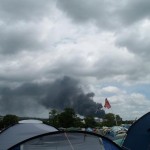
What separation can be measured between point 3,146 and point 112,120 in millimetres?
77819

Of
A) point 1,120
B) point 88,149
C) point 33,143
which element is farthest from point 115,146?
point 1,120

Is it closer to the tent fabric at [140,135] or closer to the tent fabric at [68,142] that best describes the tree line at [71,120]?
the tent fabric at [140,135]

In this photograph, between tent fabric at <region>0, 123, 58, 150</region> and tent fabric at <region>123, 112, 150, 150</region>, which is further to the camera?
tent fabric at <region>0, 123, 58, 150</region>

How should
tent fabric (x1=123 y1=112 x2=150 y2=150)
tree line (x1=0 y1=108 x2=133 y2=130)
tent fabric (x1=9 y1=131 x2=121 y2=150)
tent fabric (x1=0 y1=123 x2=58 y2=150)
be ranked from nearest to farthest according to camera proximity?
tent fabric (x1=9 y1=131 x2=121 y2=150), tent fabric (x1=123 y1=112 x2=150 y2=150), tent fabric (x1=0 y1=123 x2=58 y2=150), tree line (x1=0 y1=108 x2=133 y2=130)

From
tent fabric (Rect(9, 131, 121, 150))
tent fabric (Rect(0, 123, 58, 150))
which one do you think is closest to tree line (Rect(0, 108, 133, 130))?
tent fabric (Rect(0, 123, 58, 150))

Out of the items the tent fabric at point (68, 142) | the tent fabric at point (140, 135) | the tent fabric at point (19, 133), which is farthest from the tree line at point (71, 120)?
the tent fabric at point (68, 142)

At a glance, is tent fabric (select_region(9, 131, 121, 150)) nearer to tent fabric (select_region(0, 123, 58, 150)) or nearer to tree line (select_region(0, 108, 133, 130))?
tent fabric (select_region(0, 123, 58, 150))

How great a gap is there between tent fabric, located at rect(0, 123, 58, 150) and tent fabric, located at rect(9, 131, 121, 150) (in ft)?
12.1

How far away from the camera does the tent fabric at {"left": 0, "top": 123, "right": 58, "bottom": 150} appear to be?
12363 mm

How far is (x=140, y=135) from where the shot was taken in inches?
459

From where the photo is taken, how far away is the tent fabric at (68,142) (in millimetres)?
8500

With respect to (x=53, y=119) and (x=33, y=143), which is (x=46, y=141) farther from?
(x=53, y=119)

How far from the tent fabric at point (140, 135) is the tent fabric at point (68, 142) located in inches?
107

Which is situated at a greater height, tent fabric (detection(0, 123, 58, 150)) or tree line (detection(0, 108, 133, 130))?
tree line (detection(0, 108, 133, 130))
